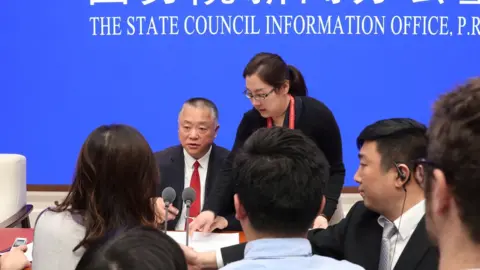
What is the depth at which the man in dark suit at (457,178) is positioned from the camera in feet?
2.99

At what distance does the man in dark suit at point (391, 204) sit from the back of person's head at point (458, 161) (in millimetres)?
995

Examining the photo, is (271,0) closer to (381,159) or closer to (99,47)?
(99,47)

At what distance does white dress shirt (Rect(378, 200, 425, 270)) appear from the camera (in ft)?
6.47

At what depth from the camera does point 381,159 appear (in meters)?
2.02

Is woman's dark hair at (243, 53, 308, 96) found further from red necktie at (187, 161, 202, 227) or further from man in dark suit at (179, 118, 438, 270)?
man in dark suit at (179, 118, 438, 270)

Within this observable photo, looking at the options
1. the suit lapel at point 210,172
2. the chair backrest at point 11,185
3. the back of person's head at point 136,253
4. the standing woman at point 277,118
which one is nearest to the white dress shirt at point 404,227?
the standing woman at point 277,118

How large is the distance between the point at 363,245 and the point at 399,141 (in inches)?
14.9

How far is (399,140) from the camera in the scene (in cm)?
199

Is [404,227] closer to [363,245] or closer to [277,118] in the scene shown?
[363,245]

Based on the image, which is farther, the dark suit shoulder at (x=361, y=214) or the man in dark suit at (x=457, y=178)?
the dark suit shoulder at (x=361, y=214)

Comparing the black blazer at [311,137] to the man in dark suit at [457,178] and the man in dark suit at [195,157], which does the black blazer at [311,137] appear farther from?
the man in dark suit at [457,178]

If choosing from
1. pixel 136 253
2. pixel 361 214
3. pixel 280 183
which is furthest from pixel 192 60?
pixel 136 253

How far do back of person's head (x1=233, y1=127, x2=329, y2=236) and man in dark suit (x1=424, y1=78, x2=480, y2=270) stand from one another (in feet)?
1.86

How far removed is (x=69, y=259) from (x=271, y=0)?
2.89m
